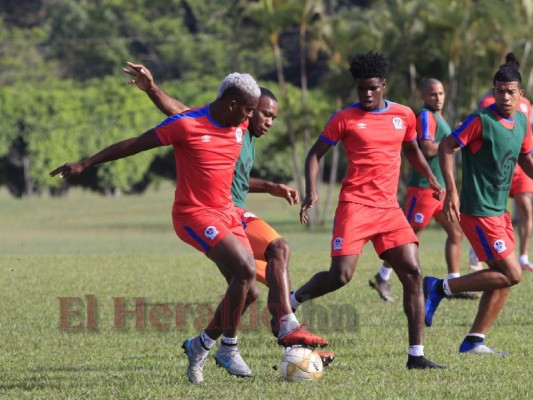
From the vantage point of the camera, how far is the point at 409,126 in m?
8.84

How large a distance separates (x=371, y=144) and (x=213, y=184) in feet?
4.68

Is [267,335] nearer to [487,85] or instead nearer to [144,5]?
[487,85]

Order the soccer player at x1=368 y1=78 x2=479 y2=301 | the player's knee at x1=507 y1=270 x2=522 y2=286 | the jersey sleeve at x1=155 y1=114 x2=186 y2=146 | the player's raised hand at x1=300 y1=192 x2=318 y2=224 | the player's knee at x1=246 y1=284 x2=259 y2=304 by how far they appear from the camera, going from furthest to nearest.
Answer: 1. the soccer player at x1=368 y1=78 x2=479 y2=301
2. the player's knee at x1=507 y1=270 x2=522 y2=286
3. the player's raised hand at x1=300 y1=192 x2=318 y2=224
4. the player's knee at x1=246 y1=284 x2=259 y2=304
5. the jersey sleeve at x1=155 y1=114 x2=186 y2=146

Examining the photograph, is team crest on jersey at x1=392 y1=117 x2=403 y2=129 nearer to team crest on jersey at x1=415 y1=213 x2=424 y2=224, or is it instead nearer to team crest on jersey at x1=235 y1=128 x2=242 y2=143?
team crest on jersey at x1=235 y1=128 x2=242 y2=143

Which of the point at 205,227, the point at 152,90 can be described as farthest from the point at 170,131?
the point at 152,90

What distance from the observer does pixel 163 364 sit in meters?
8.66

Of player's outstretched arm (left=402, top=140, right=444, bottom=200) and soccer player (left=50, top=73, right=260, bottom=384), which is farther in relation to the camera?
player's outstretched arm (left=402, top=140, right=444, bottom=200)

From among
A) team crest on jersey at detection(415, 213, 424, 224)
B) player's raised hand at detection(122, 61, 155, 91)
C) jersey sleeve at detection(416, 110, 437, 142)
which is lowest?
team crest on jersey at detection(415, 213, 424, 224)

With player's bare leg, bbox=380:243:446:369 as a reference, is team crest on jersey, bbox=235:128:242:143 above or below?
above

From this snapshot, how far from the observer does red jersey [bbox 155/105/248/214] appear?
25.3ft

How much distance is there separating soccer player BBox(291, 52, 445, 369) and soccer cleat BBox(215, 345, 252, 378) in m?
1.12

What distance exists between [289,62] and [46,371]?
59.4m

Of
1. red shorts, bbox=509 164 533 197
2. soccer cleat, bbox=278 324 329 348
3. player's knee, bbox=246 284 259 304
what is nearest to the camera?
soccer cleat, bbox=278 324 329 348

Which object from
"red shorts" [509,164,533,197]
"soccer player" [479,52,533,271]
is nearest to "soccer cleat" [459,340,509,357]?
"soccer player" [479,52,533,271]
